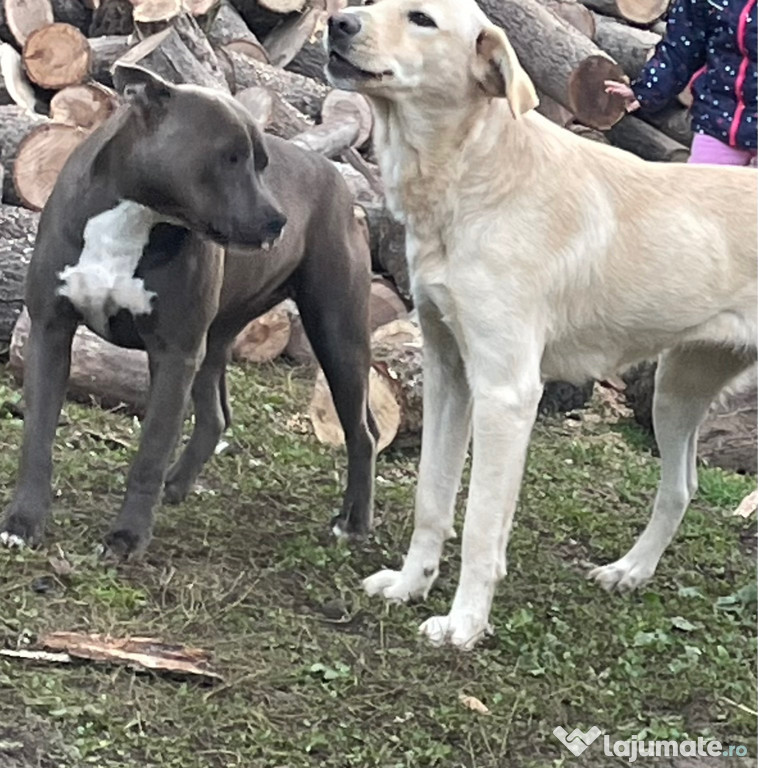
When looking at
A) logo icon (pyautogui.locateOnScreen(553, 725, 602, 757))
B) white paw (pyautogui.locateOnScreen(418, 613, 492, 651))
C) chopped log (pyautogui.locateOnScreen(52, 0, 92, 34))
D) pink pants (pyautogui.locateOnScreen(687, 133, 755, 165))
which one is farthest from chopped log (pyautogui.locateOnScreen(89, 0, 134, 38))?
logo icon (pyautogui.locateOnScreen(553, 725, 602, 757))

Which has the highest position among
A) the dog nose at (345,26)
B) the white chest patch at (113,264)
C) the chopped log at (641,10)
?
the dog nose at (345,26)

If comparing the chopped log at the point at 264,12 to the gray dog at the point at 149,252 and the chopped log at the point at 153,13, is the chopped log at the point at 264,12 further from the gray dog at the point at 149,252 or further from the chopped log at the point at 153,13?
the gray dog at the point at 149,252

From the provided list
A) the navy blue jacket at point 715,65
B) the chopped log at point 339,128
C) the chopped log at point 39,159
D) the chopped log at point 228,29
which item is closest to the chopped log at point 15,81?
the chopped log at point 39,159

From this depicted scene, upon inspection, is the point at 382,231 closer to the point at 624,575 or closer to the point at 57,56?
the point at 57,56

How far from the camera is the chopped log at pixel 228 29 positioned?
9.49 meters

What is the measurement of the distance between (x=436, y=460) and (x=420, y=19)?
56.8 inches

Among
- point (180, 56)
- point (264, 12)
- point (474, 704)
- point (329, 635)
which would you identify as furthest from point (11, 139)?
point (474, 704)

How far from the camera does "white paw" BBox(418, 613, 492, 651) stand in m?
4.26

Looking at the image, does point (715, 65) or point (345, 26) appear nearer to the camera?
point (345, 26)

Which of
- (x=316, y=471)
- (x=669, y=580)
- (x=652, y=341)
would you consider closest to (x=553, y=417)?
(x=316, y=471)

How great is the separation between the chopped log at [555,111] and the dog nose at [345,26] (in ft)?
19.3

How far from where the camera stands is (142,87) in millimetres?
4363

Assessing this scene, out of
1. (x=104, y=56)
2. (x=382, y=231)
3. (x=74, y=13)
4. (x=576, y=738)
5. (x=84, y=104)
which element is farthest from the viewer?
(x=74, y=13)

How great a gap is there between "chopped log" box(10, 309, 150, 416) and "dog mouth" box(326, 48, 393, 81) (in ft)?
9.37
